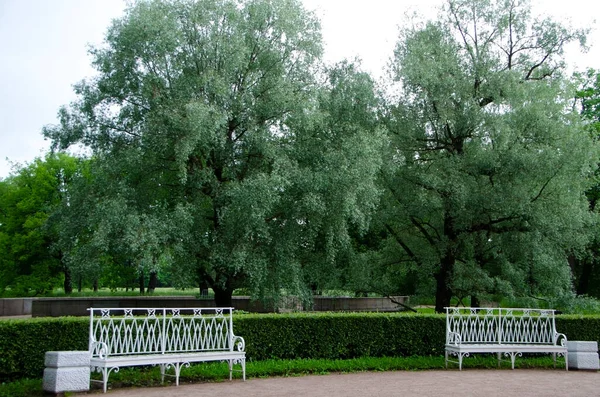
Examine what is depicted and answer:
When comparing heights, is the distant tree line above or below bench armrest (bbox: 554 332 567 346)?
above

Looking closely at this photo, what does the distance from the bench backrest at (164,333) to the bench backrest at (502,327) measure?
15.7 feet

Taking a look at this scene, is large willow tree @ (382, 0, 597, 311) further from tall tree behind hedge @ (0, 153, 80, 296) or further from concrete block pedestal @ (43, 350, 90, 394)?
tall tree behind hedge @ (0, 153, 80, 296)

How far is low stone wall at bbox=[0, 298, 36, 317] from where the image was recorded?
24.9m

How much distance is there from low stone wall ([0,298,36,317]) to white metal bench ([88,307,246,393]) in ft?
56.3

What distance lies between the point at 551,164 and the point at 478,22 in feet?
19.0

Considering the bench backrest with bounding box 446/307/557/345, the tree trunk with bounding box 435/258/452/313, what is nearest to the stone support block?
the bench backrest with bounding box 446/307/557/345

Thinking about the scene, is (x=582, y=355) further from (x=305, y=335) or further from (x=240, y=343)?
(x=240, y=343)

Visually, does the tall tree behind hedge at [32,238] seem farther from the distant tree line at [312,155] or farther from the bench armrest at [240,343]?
the bench armrest at [240,343]

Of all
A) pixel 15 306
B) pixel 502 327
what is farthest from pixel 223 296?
pixel 15 306

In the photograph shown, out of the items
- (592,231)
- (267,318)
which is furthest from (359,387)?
(592,231)

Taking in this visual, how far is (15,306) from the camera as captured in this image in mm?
25266

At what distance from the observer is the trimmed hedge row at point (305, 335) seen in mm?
9195

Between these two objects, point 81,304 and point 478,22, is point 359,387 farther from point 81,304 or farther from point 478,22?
point 81,304

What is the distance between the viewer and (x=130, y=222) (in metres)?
14.6
